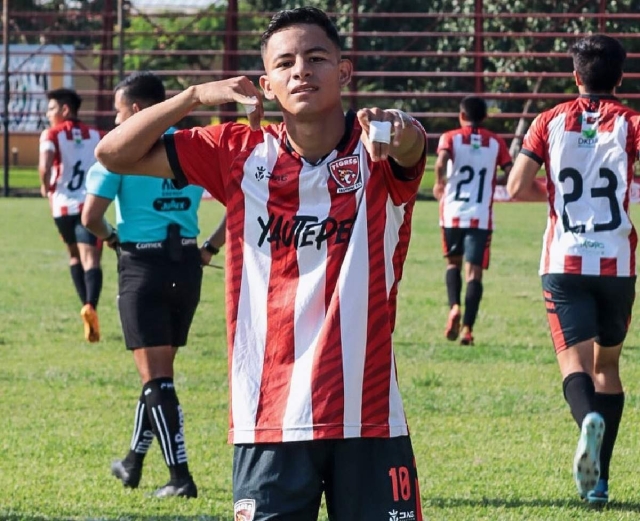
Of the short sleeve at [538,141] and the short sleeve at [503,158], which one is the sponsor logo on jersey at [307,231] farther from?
the short sleeve at [503,158]

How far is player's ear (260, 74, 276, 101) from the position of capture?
384 cm

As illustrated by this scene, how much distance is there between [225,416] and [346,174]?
518 centimetres

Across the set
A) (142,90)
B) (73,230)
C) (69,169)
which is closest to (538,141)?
(142,90)

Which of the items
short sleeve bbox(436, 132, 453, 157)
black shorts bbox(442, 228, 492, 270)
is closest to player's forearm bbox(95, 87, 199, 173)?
black shorts bbox(442, 228, 492, 270)

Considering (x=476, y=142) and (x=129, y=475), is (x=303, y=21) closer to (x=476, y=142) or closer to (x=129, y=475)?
(x=129, y=475)

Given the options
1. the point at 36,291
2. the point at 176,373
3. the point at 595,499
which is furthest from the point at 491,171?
the point at 595,499

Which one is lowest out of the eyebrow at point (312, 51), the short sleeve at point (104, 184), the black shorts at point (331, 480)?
the black shorts at point (331, 480)

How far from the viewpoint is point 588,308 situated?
6.47 meters

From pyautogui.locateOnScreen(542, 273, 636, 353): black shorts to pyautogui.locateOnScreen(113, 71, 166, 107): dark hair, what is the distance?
2.09 m

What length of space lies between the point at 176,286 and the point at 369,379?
3143 millimetres

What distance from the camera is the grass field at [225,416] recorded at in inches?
258

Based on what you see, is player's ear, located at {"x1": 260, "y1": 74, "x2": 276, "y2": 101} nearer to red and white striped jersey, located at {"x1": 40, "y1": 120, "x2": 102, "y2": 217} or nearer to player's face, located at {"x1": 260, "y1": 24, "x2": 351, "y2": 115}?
player's face, located at {"x1": 260, "y1": 24, "x2": 351, "y2": 115}

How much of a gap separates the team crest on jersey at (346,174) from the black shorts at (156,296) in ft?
9.98

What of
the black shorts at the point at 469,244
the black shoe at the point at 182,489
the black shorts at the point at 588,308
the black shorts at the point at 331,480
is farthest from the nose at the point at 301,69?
the black shorts at the point at 469,244
